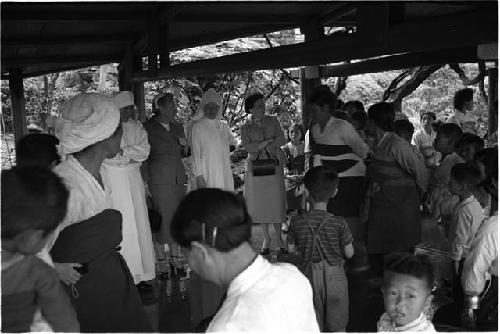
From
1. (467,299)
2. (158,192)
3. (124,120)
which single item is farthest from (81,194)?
(158,192)

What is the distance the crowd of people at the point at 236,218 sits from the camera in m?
1.53

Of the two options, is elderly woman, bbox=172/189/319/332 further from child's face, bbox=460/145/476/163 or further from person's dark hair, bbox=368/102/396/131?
child's face, bbox=460/145/476/163

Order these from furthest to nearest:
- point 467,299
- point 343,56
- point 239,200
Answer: point 343,56
point 467,299
point 239,200

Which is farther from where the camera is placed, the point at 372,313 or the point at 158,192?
the point at 158,192

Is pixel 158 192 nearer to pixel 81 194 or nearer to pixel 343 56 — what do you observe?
pixel 343 56

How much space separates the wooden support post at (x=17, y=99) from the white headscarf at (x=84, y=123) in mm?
7043

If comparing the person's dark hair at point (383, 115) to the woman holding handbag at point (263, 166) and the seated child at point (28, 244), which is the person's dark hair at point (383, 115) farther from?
the seated child at point (28, 244)

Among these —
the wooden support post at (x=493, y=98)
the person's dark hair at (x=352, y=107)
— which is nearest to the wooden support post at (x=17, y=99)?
the person's dark hair at (x=352, y=107)

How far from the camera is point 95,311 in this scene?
2443 millimetres

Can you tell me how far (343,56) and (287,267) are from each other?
88.0 inches

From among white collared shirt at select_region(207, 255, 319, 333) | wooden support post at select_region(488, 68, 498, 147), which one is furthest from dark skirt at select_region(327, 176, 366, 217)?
white collared shirt at select_region(207, 255, 319, 333)

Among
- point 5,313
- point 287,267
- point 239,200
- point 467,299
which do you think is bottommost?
point 467,299

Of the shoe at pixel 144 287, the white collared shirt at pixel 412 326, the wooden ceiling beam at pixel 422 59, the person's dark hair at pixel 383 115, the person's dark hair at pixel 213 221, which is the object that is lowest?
the shoe at pixel 144 287

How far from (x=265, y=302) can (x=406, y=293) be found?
107cm
